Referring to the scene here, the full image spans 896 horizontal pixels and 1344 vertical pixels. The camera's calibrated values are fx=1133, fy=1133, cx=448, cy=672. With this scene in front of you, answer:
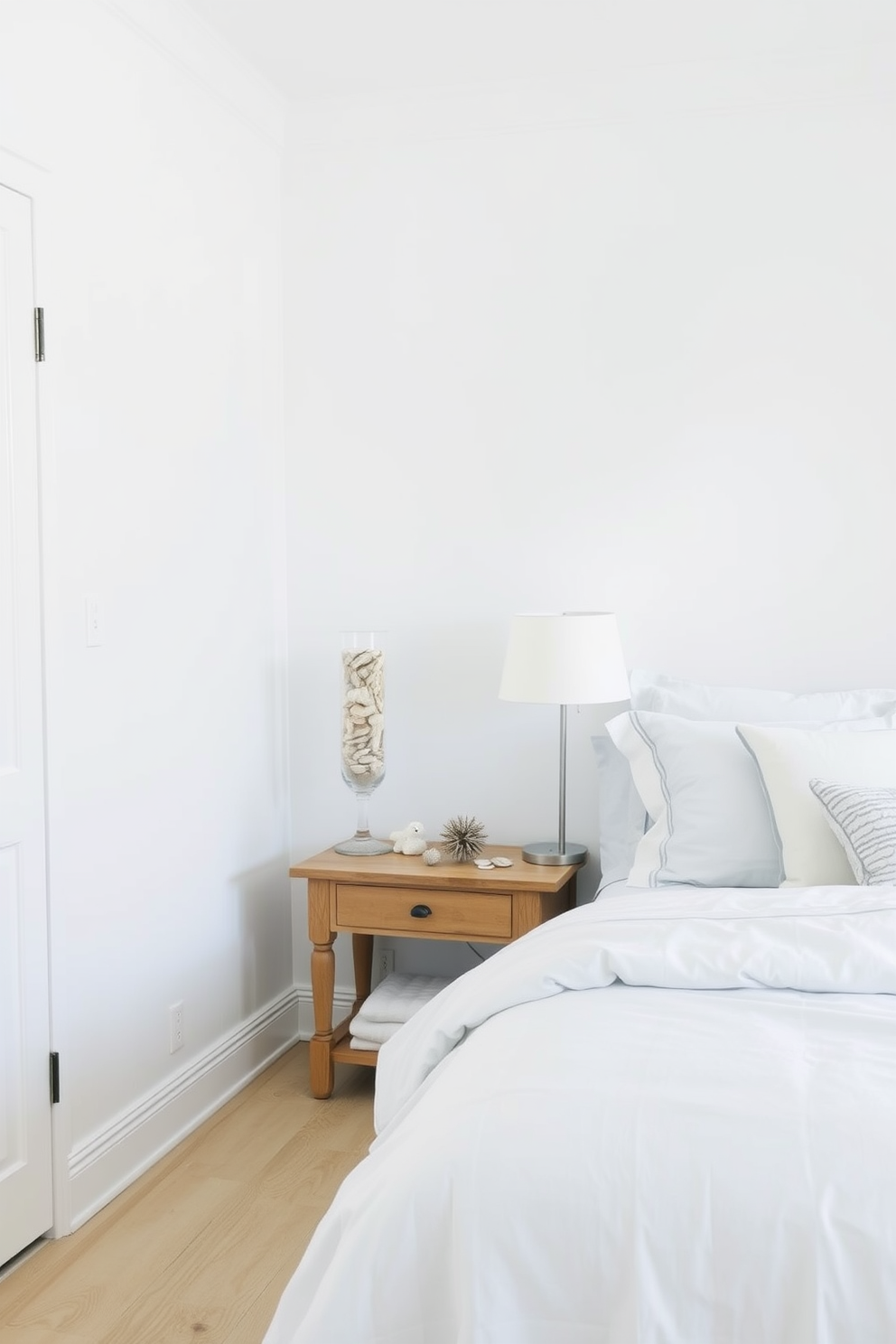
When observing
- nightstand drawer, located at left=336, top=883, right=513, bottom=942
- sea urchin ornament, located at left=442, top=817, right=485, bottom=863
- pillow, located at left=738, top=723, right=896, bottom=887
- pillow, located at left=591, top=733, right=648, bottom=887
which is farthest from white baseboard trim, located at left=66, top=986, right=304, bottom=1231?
pillow, located at left=738, top=723, right=896, bottom=887

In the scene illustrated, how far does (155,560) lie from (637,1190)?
6.36ft

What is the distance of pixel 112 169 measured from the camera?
254cm

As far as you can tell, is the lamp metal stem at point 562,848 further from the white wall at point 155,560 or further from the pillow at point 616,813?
the white wall at point 155,560

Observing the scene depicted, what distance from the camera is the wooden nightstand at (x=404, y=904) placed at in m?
2.92

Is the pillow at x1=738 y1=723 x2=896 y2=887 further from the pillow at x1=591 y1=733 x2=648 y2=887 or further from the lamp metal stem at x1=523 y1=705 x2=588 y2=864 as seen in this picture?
the lamp metal stem at x1=523 y1=705 x2=588 y2=864

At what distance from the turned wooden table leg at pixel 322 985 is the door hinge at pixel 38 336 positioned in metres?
1.49

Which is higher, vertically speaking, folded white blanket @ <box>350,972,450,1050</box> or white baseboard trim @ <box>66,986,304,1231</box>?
folded white blanket @ <box>350,972,450,1050</box>

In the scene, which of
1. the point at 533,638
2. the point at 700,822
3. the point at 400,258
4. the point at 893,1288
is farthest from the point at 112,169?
the point at 893,1288

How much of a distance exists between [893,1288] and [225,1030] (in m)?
2.27

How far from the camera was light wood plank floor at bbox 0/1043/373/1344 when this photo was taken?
2.07m

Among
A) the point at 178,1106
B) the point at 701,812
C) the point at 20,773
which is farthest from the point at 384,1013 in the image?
the point at 20,773

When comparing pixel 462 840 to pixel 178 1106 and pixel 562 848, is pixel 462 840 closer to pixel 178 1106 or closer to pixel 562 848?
pixel 562 848

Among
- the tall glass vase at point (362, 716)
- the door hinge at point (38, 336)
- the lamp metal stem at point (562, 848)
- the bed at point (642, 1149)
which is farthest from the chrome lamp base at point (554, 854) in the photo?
the door hinge at point (38, 336)

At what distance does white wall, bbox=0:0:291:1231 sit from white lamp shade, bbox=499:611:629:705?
83 centimetres
